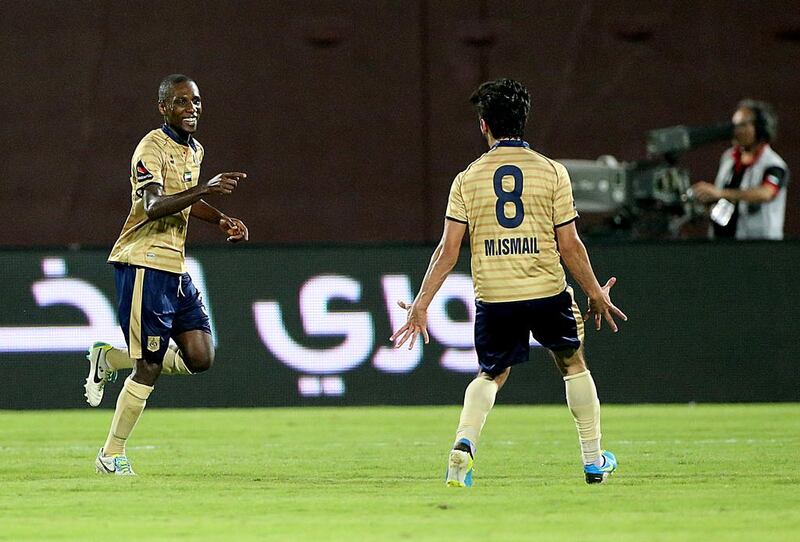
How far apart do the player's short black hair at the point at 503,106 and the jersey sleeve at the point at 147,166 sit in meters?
1.67

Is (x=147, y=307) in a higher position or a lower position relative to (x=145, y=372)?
higher

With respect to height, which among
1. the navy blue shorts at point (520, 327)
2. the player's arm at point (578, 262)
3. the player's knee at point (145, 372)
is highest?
the player's arm at point (578, 262)

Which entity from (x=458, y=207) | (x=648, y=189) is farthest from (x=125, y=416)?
(x=648, y=189)

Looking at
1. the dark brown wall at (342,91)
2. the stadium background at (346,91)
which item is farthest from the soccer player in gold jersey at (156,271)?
the stadium background at (346,91)

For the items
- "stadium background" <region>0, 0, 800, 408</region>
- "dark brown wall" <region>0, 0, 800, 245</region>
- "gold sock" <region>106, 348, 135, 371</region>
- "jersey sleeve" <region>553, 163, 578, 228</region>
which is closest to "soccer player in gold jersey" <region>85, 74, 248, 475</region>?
"gold sock" <region>106, 348, 135, 371</region>

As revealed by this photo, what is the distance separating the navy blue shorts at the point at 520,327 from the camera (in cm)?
695

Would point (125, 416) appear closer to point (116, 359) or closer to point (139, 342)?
point (139, 342)

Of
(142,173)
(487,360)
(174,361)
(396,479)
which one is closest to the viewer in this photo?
(487,360)

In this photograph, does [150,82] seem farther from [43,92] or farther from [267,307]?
[267,307]

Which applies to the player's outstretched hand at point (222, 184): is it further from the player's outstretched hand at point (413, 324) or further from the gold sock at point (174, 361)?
the gold sock at point (174, 361)

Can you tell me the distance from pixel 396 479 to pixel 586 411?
1.04 meters

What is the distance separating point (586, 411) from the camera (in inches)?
275

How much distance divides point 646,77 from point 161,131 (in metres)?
10.4

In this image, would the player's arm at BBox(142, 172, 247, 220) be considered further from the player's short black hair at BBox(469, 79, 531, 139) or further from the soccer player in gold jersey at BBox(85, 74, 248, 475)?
the player's short black hair at BBox(469, 79, 531, 139)
